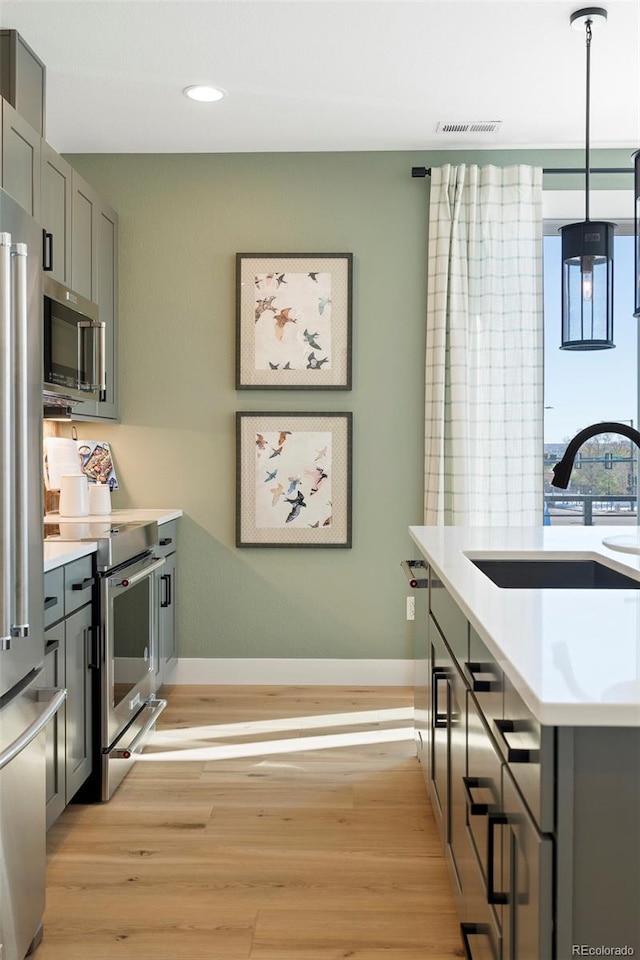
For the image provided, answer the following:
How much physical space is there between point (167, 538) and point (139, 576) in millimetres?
718

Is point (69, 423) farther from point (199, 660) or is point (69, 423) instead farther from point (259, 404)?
point (199, 660)

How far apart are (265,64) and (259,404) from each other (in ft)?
5.18

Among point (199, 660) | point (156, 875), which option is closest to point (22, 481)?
point (156, 875)

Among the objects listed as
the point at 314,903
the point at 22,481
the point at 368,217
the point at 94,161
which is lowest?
the point at 314,903

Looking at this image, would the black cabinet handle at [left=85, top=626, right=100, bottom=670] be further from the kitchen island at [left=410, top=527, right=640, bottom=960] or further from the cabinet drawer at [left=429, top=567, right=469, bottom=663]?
the kitchen island at [left=410, top=527, right=640, bottom=960]

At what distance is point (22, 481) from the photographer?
1.67m

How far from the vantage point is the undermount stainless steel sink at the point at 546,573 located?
7.32 feet

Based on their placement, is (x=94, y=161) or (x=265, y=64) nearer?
(x=265, y=64)

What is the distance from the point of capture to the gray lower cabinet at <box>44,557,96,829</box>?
2.30 meters

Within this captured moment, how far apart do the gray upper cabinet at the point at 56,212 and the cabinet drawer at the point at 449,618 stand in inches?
72.0

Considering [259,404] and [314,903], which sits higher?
[259,404]

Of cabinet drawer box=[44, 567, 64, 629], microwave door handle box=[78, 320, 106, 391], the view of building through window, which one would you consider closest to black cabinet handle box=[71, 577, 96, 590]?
cabinet drawer box=[44, 567, 64, 629]

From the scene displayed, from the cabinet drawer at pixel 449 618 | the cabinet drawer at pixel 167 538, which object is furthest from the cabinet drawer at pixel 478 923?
the cabinet drawer at pixel 167 538

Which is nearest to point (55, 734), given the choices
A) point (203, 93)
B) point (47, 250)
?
point (47, 250)
